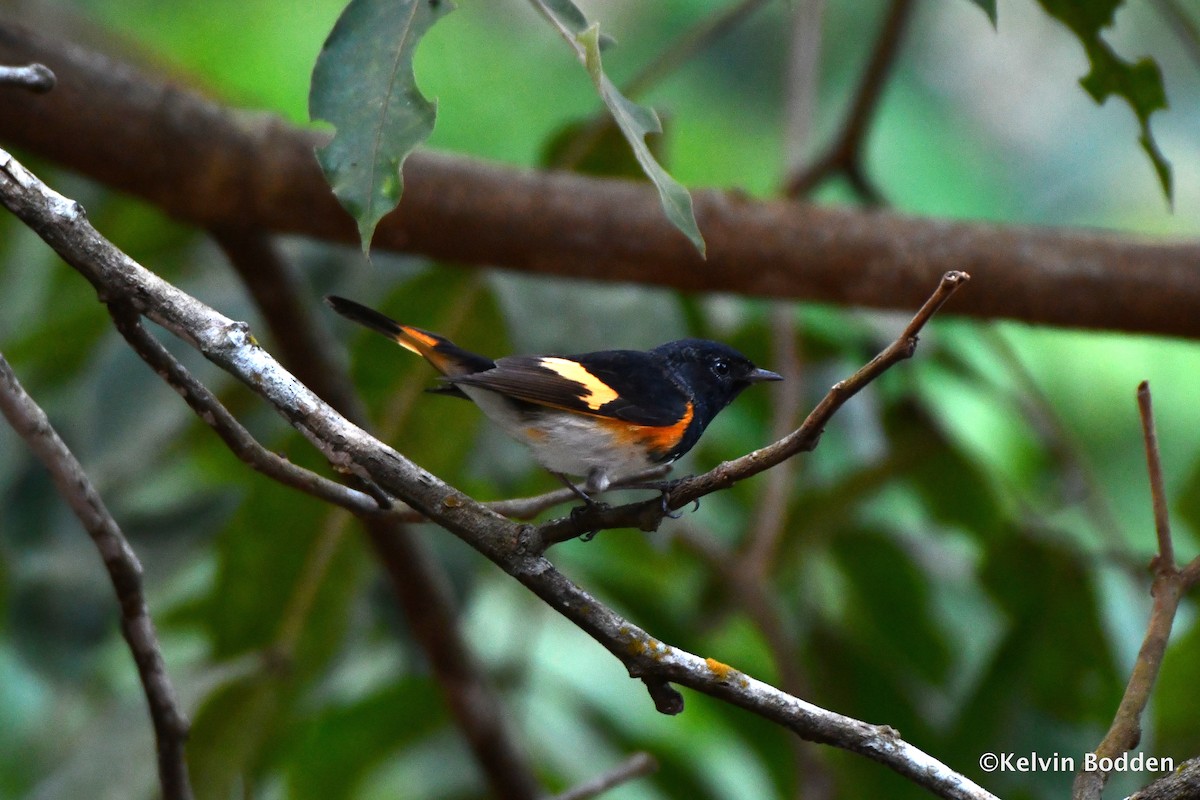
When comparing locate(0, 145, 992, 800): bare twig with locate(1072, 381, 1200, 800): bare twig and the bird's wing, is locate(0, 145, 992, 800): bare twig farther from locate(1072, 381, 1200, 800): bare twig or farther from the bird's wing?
the bird's wing

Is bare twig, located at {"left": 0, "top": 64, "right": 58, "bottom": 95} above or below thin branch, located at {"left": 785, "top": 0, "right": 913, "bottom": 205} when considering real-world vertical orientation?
above

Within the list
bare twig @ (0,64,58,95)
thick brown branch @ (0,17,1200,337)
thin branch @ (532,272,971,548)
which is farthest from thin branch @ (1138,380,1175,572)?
bare twig @ (0,64,58,95)

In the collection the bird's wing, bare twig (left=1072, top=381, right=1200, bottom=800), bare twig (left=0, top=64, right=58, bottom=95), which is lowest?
bare twig (left=1072, top=381, right=1200, bottom=800)

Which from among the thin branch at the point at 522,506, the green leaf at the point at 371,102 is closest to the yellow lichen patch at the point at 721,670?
the thin branch at the point at 522,506

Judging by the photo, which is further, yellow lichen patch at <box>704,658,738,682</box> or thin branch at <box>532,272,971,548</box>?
yellow lichen patch at <box>704,658,738,682</box>

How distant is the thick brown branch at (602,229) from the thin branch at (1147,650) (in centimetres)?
121

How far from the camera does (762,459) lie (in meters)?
1.29

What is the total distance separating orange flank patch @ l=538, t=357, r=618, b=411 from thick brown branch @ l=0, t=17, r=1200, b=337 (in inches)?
25.9

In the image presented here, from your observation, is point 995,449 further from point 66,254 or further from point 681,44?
point 66,254

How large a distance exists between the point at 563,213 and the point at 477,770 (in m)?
2.05

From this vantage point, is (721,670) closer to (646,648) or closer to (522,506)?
(646,648)

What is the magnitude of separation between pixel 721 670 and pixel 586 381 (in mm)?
904

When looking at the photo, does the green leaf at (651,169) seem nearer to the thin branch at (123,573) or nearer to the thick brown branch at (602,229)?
the thin branch at (123,573)

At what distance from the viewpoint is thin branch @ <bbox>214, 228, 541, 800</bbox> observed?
3.16 meters
